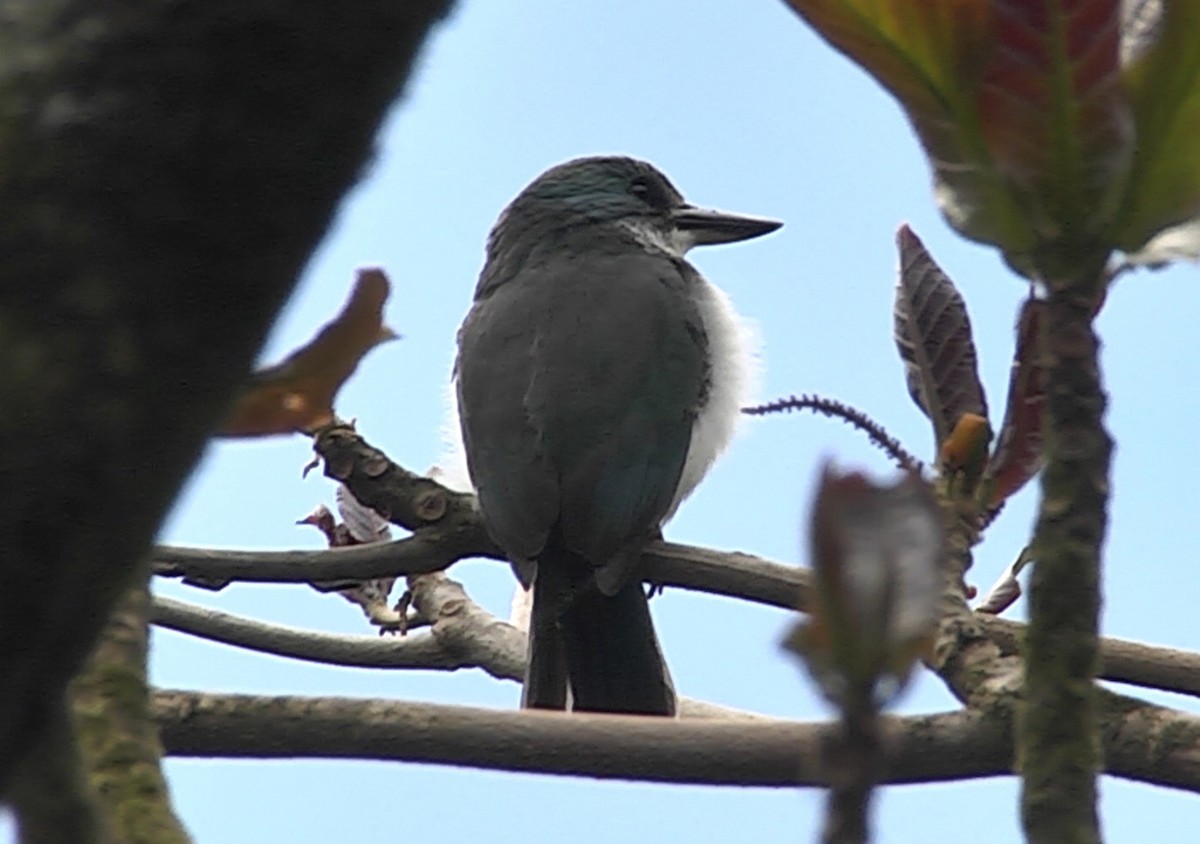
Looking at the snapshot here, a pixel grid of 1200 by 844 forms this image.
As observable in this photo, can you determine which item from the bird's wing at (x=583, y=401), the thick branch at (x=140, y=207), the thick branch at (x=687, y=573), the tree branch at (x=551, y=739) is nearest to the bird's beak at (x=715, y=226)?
the bird's wing at (x=583, y=401)

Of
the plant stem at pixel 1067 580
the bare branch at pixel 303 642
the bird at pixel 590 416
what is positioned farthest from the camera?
the bird at pixel 590 416

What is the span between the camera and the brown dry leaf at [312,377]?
4.72 feet

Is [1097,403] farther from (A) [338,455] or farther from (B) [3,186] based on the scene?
(A) [338,455]

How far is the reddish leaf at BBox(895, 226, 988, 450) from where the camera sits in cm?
230

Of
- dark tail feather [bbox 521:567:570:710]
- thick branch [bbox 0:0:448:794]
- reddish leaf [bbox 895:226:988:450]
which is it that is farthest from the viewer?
dark tail feather [bbox 521:567:570:710]

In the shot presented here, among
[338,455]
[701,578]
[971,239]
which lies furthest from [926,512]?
[338,455]

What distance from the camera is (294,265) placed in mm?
708

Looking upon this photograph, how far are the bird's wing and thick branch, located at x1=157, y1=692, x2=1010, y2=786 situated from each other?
241cm

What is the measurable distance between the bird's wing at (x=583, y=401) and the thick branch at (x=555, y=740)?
94.8 inches

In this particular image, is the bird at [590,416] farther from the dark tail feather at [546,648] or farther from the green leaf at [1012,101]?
the green leaf at [1012,101]

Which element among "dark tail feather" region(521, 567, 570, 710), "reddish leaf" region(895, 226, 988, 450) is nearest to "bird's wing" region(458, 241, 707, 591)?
"dark tail feather" region(521, 567, 570, 710)

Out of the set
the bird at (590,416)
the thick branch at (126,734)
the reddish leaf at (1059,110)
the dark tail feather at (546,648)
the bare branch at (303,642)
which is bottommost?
the thick branch at (126,734)

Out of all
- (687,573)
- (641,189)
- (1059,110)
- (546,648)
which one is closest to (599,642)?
(546,648)

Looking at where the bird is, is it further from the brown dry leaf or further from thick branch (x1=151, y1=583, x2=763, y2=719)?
the brown dry leaf
